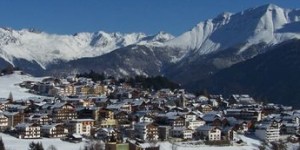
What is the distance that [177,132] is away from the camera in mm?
67688

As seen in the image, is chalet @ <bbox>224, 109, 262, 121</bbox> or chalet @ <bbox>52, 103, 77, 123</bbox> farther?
chalet @ <bbox>224, 109, 262, 121</bbox>

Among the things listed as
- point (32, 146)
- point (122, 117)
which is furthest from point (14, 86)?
point (32, 146)

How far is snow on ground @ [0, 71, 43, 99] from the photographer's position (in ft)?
299

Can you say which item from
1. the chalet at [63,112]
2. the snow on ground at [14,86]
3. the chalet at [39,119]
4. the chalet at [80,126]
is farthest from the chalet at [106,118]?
the snow on ground at [14,86]

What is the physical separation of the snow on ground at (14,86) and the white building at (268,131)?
2938 centimetres

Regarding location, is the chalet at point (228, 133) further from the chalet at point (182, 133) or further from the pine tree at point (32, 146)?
the pine tree at point (32, 146)

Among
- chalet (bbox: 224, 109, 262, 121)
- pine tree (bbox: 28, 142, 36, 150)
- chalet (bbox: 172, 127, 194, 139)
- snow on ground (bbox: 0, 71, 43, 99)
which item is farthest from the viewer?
snow on ground (bbox: 0, 71, 43, 99)

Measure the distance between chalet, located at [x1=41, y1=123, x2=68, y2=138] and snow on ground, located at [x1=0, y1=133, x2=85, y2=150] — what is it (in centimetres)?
116

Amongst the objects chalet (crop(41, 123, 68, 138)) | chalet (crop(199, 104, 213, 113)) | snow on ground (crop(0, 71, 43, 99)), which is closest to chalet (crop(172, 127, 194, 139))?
chalet (crop(41, 123, 68, 138))

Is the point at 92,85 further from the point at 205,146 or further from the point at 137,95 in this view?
the point at 205,146

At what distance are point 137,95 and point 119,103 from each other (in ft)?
43.4

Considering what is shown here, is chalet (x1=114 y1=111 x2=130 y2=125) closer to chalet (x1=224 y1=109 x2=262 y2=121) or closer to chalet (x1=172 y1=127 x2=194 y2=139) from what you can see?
chalet (x1=172 y1=127 x2=194 y2=139)

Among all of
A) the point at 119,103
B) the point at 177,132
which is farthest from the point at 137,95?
the point at 177,132

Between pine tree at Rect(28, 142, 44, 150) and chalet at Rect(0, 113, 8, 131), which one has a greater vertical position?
chalet at Rect(0, 113, 8, 131)
